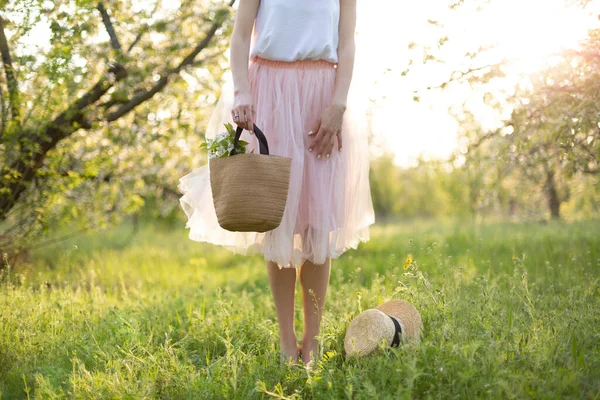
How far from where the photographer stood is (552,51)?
3.75 m

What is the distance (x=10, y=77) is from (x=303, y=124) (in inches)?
89.7

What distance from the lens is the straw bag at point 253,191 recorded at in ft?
7.81

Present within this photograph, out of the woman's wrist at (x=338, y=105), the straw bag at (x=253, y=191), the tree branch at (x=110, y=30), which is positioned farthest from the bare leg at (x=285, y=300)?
the tree branch at (x=110, y=30)

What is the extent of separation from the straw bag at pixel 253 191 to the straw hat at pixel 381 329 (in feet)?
1.91

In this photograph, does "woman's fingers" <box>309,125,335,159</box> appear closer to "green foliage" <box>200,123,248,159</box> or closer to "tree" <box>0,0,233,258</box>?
"green foliage" <box>200,123,248,159</box>

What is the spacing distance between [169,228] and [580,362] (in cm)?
1111

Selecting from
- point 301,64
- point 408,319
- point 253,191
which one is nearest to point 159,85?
point 301,64

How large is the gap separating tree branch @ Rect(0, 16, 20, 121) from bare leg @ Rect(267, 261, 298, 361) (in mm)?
2135

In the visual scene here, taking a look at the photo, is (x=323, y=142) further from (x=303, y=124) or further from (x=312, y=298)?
(x=312, y=298)

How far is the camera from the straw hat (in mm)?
2471

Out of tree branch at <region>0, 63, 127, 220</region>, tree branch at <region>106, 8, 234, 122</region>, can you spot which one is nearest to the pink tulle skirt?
tree branch at <region>0, 63, 127, 220</region>

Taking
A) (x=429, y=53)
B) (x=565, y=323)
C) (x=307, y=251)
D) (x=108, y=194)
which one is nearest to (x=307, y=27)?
(x=307, y=251)

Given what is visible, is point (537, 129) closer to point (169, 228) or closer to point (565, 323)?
point (565, 323)

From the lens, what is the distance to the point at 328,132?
2.67 m
